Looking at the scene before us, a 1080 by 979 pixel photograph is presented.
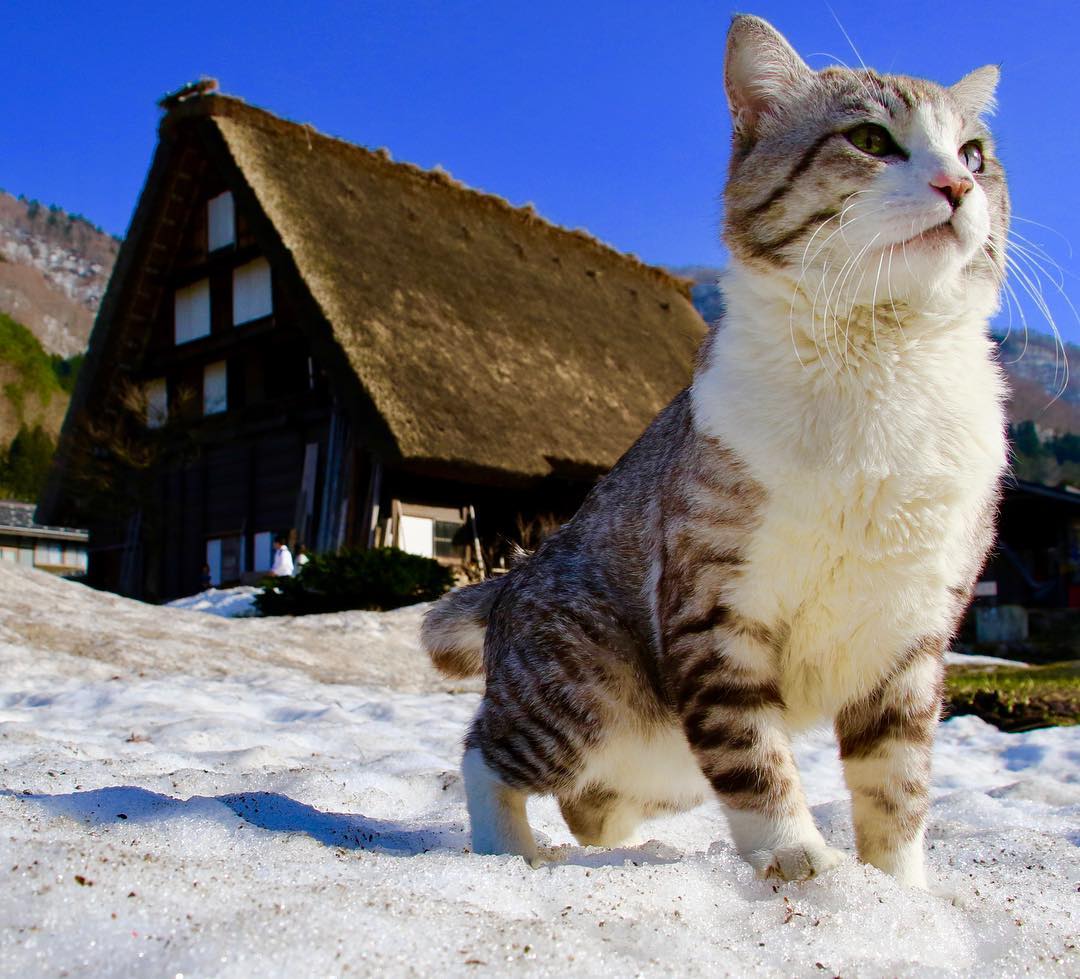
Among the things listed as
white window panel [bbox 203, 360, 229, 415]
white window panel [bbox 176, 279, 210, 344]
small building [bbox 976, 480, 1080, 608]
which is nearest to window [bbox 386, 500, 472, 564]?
white window panel [bbox 203, 360, 229, 415]

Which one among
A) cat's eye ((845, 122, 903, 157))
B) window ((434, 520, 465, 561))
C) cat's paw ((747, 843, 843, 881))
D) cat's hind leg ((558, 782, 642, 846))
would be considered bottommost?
cat's hind leg ((558, 782, 642, 846))

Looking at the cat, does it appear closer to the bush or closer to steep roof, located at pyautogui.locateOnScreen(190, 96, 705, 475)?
the bush

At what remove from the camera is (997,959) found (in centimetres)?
171

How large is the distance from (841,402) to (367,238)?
15.1 m

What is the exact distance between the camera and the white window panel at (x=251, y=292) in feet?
55.6

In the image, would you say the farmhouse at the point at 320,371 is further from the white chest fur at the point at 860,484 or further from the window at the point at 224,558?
the white chest fur at the point at 860,484

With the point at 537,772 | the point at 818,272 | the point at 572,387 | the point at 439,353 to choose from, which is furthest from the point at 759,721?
the point at 572,387

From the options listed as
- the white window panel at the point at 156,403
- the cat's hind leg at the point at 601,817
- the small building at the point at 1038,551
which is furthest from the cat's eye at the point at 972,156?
the white window panel at the point at 156,403

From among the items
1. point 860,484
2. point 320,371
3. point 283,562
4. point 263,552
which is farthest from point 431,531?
point 860,484

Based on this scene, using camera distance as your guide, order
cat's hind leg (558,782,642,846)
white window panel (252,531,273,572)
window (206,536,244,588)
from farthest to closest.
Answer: window (206,536,244,588)
white window panel (252,531,273,572)
cat's hind leg (558,782,642,846)

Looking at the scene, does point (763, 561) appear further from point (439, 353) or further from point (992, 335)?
point (439, 353)

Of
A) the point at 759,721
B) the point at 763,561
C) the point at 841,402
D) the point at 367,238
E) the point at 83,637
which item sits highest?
the point at 367,238

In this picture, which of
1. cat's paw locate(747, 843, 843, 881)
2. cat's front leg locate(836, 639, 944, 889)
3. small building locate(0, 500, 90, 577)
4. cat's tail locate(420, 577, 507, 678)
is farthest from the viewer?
small building locate(0, 500, 90, 577)

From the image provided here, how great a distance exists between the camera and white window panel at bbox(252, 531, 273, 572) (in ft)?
53.7
